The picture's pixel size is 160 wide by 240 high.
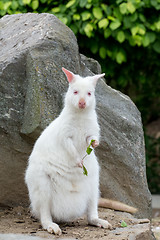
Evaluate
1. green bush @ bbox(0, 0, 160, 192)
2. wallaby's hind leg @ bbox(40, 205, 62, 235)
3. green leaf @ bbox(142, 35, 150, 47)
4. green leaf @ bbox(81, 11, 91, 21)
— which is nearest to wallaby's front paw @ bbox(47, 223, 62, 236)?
wallaby's hind leg @ bbox(40, 205, 62, 235)

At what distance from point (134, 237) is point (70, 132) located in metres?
1.18

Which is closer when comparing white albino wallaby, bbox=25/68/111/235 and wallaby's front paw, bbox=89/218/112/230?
white albino wallaby, bbox=25/68/111/235

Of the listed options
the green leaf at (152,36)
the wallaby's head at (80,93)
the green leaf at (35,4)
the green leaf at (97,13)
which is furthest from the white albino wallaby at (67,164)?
the green leaf at (152,36)

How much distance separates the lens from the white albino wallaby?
4543mm

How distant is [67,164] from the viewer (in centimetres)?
462

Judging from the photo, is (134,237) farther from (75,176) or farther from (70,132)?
(70,132)

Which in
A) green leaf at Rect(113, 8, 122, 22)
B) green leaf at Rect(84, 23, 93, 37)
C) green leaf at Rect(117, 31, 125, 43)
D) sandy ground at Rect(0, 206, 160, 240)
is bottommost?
sandy ground at Rect(0, 206, 160, 240)

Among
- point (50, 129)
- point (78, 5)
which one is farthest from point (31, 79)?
point (78, 5)

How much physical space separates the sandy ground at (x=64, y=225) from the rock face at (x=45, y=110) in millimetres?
249

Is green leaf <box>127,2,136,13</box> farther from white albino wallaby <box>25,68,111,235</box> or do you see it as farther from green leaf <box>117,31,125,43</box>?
white albino wallaby <box>25,68,111,235</box>

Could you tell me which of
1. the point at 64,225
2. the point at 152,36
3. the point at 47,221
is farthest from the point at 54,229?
the point at 152,36

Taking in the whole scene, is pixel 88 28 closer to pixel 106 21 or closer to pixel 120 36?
pixel 106 21

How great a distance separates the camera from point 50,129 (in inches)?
187

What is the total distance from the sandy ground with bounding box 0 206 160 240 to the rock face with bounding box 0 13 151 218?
0.82ft
